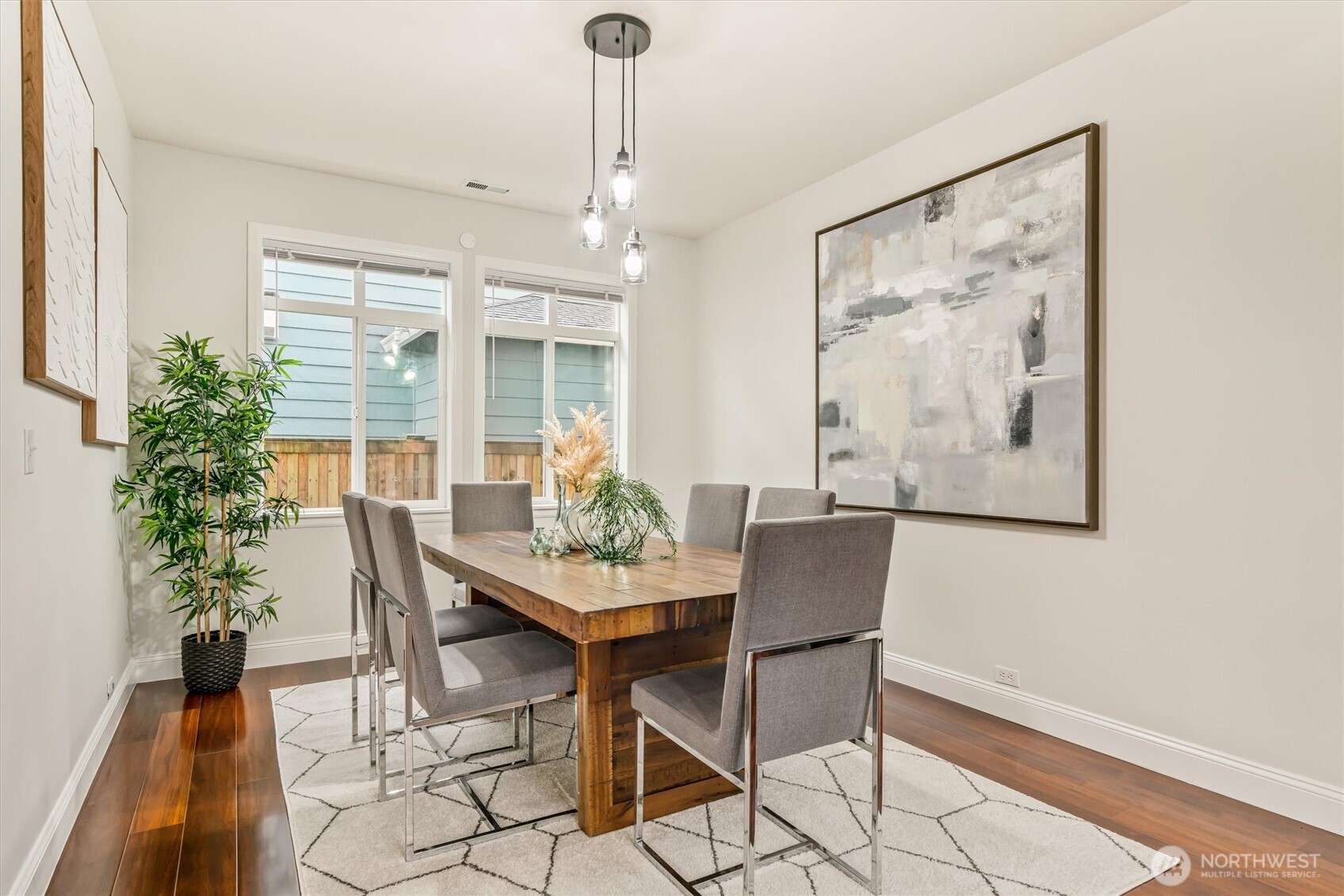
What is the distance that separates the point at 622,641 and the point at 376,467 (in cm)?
267

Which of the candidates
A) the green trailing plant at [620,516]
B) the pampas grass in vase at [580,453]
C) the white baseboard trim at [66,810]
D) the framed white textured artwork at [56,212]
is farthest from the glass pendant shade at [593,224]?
the white baseboard trim at [66,810]

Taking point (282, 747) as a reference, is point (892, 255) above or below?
above

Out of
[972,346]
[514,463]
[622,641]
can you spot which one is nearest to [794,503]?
[622,641]

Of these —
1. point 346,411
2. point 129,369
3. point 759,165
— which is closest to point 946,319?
point 759,165

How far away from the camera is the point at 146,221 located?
12.3ft

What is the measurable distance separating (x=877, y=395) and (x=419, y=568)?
8.38 ft

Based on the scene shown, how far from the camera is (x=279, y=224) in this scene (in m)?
4.07

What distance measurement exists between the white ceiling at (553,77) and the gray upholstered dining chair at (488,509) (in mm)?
1717

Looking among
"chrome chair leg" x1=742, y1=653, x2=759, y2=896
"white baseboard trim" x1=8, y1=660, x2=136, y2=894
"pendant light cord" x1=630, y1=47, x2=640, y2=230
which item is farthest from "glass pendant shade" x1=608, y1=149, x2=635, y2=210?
"white baseboard trim" x1=8, y1=660, x2=136, y2=894

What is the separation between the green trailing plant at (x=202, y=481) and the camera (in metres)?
3.43

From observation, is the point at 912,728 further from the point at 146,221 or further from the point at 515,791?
the point at 146,221

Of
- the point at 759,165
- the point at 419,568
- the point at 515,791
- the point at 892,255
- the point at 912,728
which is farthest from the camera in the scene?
the point at 759,165

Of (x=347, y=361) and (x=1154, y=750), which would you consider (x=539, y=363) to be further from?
(x=1154, y=750)

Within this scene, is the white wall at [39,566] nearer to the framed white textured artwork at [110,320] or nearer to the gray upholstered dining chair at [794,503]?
the framed white textured artwork at [110,320]
